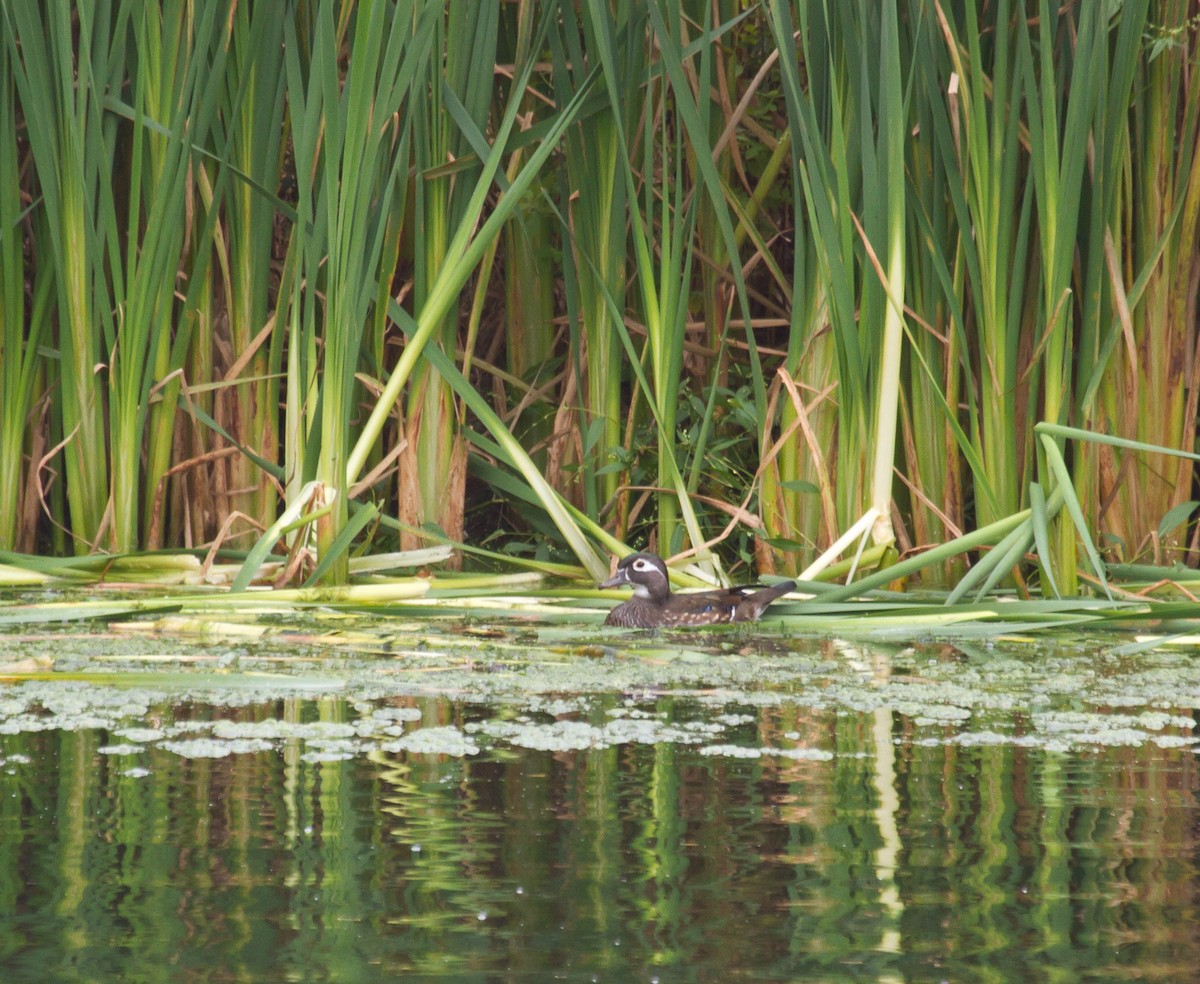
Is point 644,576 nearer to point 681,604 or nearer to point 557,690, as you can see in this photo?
point 681,604

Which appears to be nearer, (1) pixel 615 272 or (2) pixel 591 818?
(2) pixel 591 818

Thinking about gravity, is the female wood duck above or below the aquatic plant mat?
above

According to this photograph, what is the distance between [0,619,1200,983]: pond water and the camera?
65.9 inches

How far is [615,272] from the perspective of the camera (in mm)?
5270

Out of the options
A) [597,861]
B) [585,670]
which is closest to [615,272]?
[585,670]

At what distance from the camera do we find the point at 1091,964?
64.2 inches

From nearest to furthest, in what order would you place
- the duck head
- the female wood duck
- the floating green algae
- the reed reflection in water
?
the reed reflection in water
the floating green algae
the female wood duck
the duck head

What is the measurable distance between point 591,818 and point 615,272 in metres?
3.23

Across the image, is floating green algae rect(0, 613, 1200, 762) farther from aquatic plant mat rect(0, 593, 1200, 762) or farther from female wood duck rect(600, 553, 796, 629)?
female wood duck rect(600, 553, 796, 629)

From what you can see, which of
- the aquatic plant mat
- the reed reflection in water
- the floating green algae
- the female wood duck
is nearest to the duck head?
the female wood duck

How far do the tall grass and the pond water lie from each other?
3.76 feet

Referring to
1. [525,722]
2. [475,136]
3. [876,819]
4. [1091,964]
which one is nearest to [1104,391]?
[475,136]

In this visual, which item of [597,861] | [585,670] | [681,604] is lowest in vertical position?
[597,861]

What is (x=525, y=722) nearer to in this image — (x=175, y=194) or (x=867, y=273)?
(x=867, y=273)
